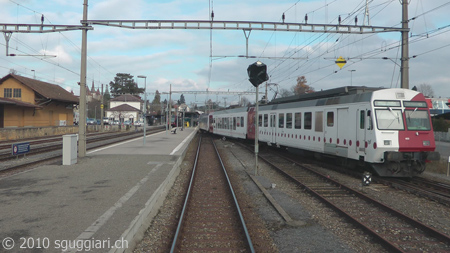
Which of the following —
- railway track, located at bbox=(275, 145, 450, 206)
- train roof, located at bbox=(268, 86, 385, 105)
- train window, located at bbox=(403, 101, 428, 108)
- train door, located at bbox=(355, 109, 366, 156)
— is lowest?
railway track, located at bbox=(275, 145, 450, 206)

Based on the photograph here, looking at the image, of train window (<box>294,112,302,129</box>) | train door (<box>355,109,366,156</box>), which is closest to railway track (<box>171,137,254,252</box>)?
train door (<box>355,109,366,156</box>)

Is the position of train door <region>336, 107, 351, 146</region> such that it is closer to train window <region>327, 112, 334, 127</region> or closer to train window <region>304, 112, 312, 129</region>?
train window <region>327, 112, 334, 127</region>

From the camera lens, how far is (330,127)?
1337cm

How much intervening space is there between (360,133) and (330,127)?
6.66 ft

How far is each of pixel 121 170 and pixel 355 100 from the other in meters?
8.37

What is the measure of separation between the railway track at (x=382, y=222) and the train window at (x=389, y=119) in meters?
2.42

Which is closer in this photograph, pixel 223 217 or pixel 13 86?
pixel 223 217

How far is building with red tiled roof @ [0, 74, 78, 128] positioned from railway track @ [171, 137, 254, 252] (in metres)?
31.0

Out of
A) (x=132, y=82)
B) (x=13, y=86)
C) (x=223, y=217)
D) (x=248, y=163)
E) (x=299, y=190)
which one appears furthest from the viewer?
(x=132, y=82)

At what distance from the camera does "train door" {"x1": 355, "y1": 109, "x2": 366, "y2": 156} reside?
1116cm

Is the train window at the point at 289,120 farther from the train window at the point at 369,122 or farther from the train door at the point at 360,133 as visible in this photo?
the train window at the point at 369,122

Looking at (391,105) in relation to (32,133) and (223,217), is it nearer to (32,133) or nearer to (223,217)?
(223,217)

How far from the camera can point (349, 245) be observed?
5.55m

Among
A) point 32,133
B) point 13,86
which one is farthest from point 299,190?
point 13,86
